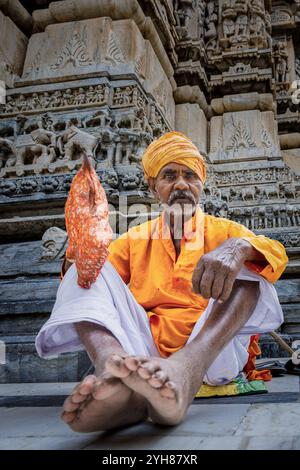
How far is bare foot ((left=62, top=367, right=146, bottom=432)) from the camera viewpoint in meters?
0.90

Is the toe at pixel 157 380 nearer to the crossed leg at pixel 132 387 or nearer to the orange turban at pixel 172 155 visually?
the crossed leg at pixel 132 387

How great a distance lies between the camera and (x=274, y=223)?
512cm

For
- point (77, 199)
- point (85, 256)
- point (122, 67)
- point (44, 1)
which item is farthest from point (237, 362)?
point (44, 1)

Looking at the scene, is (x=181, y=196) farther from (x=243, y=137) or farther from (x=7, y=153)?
(x=243, y=137)

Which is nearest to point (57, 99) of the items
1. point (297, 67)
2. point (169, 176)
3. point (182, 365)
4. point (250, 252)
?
point (169, 176)

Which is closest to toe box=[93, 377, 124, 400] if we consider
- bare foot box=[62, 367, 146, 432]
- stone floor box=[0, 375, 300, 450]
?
bare foot box=[62, 367, 146, 432]

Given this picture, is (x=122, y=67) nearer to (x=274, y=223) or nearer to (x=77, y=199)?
(x=274, y=223)

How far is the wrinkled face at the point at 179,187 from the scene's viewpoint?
5.87 ft

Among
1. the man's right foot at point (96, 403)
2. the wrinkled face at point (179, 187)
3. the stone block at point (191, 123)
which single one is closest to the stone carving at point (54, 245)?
the wrinkled face at point (179, 187)

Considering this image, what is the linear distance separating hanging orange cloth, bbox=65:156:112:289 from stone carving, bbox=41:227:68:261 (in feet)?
4.32

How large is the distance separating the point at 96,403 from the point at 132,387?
0.27 ft

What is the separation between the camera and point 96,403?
91cm

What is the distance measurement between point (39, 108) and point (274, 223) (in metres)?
2.84

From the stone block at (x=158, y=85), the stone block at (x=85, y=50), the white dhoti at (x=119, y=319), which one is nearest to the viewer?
the white dhoti at (x=119, y=319)
